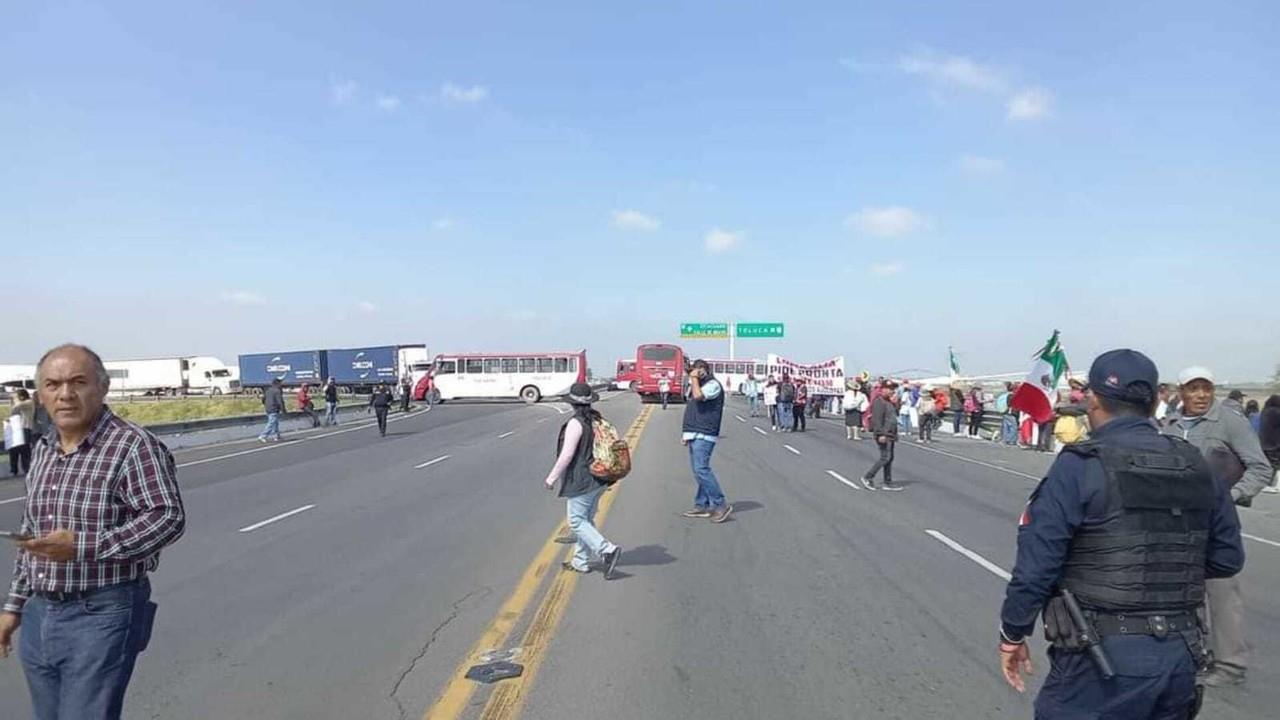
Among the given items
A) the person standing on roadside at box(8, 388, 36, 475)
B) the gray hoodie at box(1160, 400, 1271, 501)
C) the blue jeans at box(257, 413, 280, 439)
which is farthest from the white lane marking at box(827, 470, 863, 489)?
the blue jeans at box(257, 413, 280, 439)

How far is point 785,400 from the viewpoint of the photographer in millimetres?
29656

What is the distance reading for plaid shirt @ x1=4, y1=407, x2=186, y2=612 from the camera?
3.36m

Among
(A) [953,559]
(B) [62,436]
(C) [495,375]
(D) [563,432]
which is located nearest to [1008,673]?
(B) [62,436]

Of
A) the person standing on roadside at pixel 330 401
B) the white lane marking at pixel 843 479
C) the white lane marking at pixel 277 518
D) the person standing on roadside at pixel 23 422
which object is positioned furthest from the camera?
the person standing on roadside at pixel 330 401

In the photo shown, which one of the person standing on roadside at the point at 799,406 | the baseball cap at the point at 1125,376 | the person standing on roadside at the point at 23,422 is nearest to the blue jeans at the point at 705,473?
the baseball cap at the point at 1125,376

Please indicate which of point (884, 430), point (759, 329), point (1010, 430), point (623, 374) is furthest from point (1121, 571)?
point (623, 374)

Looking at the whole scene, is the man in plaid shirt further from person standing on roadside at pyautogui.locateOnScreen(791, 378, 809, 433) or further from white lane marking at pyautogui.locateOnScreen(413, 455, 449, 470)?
person standing on roadside at pyautogui.locateOnScreen(791, 378, 809, 433)

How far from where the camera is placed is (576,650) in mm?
6023

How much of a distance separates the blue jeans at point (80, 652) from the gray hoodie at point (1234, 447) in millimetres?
5549

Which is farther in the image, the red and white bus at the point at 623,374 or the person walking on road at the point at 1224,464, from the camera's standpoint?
the red and white bus at the point at 623,374

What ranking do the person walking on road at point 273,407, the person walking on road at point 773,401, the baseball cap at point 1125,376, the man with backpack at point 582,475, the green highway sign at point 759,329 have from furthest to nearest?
the green highway sign at point 759,329 → the person walking on road at point 773,401 → the person walking on road at point 273,407 → the man with backpack at point 582,475 → the baseball cap at point 1125,376

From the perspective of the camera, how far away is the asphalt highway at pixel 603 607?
5223 mm

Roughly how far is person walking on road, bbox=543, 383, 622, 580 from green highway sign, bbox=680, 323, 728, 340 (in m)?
70.6

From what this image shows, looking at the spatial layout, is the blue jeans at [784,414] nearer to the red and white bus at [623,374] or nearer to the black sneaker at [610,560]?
the black sneaker at [610,560]
